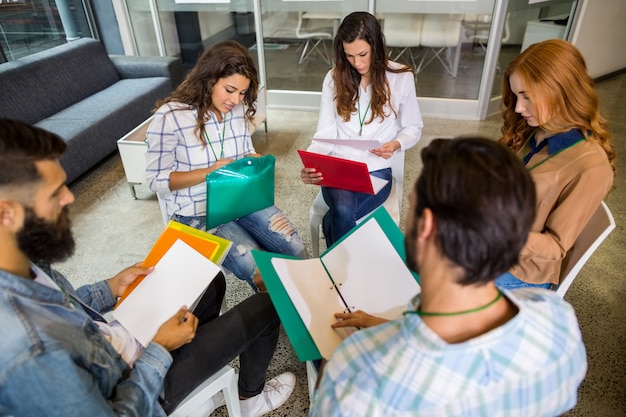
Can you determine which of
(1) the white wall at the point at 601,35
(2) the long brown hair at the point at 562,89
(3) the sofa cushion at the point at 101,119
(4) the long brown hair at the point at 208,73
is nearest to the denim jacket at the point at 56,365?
(4) the long brown hair at the point at 208,73

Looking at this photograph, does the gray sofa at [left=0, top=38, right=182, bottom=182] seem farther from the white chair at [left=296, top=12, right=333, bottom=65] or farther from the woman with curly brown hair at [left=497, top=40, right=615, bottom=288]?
the woman with curly brown hair at [left=497, top=40, right=615, bottom=288]

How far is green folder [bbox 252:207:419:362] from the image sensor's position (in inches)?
41.9

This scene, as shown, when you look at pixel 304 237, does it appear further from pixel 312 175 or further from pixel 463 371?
pixel 463 371

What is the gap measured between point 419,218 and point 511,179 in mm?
155

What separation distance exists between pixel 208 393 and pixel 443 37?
3741 millimetres

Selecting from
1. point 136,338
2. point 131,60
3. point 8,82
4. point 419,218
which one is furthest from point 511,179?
point 131,60

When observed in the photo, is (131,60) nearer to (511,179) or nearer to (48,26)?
(48,26)

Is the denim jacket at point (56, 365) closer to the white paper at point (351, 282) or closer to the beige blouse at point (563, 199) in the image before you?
the white paper at point (351, 282)

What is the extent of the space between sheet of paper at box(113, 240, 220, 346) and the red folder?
62 centimetres

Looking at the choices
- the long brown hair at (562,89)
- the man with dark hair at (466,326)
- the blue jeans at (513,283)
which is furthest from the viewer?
the blue jeans at (513,283)

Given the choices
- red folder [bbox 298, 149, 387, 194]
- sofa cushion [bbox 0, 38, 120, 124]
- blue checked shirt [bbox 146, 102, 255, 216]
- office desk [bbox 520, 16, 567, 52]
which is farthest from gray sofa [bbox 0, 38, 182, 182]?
office desk [bbox 520, 16, 567, 52]

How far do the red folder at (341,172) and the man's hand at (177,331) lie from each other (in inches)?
30.6

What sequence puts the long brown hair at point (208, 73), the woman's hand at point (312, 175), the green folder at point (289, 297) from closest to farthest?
1. the green folder at point (289, 297)
2. the long brown hair at point (208, 73)
3. the woman's hand at point (312, 175)

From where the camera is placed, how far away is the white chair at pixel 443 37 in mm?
3756
